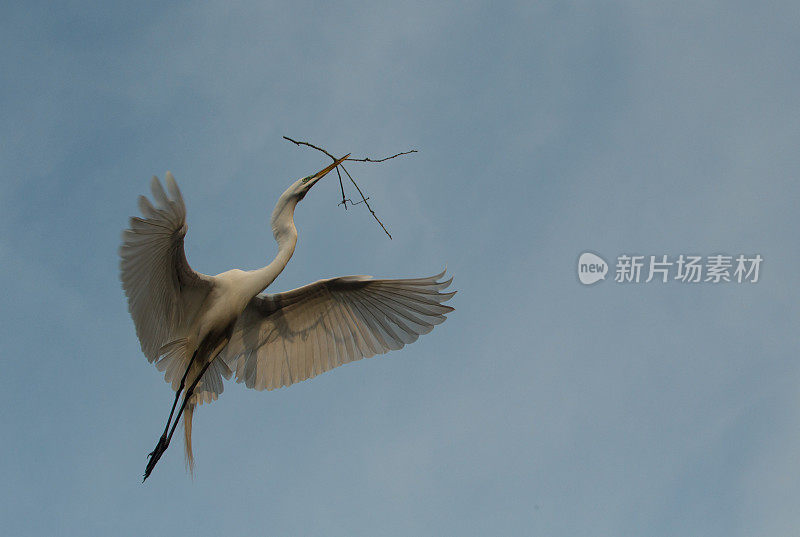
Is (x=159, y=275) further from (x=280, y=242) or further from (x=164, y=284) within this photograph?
(x=280, y=242)

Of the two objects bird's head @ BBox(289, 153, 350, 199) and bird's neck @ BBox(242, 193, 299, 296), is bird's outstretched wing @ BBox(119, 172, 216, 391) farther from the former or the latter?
bird's head @ BBox(289, 153, 350, 199)

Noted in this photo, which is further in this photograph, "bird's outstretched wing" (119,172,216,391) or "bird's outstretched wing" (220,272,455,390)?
"bird's outstretched wing" (220,272,455,390)

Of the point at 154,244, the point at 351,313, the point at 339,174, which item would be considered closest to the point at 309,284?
the point at 351,313

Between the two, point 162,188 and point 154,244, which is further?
point 154,244

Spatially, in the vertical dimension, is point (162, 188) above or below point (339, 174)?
below

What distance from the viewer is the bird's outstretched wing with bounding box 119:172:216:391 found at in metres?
6.86

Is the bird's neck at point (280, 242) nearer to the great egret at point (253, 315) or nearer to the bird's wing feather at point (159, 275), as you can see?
the great egret at point (253, 315)

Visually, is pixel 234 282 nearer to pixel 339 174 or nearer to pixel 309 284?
pixel 309 284

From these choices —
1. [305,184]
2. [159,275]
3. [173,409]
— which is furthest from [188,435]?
[305,184]

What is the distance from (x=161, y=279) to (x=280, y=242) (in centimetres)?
134

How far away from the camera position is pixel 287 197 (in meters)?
8.55

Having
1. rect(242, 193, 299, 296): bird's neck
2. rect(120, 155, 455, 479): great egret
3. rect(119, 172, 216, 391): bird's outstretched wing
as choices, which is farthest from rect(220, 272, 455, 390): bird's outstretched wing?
rect(119, 172, 216, 391): bird's outstretched wing

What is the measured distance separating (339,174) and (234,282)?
5.29 feet

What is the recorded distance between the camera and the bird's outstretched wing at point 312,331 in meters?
8.89
